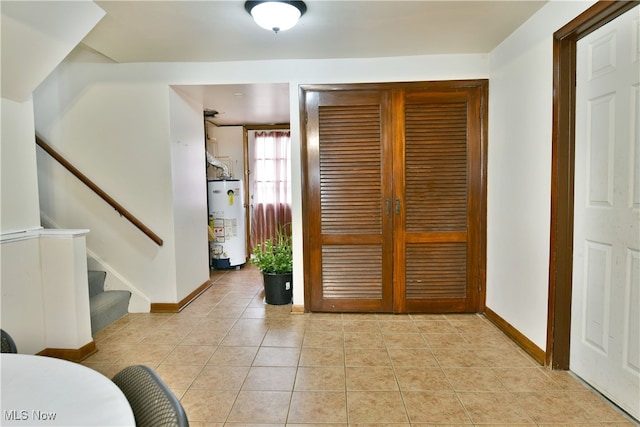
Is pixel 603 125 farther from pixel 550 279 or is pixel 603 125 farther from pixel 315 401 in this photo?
pixel 315 401

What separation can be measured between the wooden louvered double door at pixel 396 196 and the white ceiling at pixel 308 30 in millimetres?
361

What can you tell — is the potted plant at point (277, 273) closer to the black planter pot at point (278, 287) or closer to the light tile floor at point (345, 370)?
the black planter pot at point (278, 287)

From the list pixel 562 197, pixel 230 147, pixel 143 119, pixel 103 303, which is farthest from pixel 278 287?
pixel 230 147

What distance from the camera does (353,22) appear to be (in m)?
2.38

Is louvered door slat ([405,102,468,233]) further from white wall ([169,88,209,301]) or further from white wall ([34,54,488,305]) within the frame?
white wall ([169,88,209,301])

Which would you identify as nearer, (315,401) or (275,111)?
(315,401)

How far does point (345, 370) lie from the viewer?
219 cm

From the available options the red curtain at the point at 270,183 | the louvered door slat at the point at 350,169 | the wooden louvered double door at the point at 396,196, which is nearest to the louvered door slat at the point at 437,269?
the wooden louvered double door at the point at 396,196

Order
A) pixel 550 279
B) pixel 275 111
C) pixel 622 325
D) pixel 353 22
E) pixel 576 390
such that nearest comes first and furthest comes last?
pixel 622 325
pixel 576 390
pixel 550 279
pixel 353 22
pixel 275 111

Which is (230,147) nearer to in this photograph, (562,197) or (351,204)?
(351,204)

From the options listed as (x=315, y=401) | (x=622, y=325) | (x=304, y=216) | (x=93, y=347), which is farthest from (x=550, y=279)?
(x=93, y=347)

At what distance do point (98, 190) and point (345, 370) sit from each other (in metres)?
2.53

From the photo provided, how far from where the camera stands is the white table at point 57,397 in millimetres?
685

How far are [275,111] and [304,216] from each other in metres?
2.01
